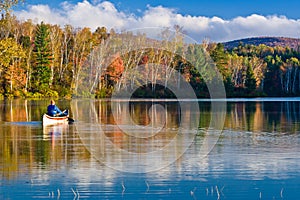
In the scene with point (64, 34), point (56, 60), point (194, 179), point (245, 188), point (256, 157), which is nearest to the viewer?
point (245, 188)

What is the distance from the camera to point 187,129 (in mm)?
28141

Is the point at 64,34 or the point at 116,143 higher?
the point at 64,34

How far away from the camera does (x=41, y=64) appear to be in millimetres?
77562

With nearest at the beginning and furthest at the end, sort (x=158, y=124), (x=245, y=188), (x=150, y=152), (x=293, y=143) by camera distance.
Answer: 1. (x=245, y=188)
2. (x=150, y=152)
3. (x=293, y=143)
4. (x=158, y=124)

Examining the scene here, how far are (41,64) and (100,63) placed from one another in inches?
331

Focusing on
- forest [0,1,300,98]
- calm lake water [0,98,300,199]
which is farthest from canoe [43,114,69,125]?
forest [0,1,300,98]

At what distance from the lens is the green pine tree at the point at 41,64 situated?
253 feet

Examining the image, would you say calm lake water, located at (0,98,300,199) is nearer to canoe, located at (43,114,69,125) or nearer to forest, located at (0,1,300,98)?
canoe, located at (43,114,69,125)

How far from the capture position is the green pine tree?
3041 inches

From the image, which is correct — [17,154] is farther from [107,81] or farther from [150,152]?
[107,81]

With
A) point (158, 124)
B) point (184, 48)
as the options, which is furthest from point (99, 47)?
point (158, 124)

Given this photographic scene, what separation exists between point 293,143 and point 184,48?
70.6 metres

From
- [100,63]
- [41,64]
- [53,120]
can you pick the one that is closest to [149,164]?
[53,120]

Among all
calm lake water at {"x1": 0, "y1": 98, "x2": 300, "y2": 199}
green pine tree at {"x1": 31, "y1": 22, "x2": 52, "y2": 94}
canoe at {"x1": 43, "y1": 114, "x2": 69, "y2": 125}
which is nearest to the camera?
calm lake water at {"x1": 0, "y1": 98, "x2": 300, "y2": 199}
